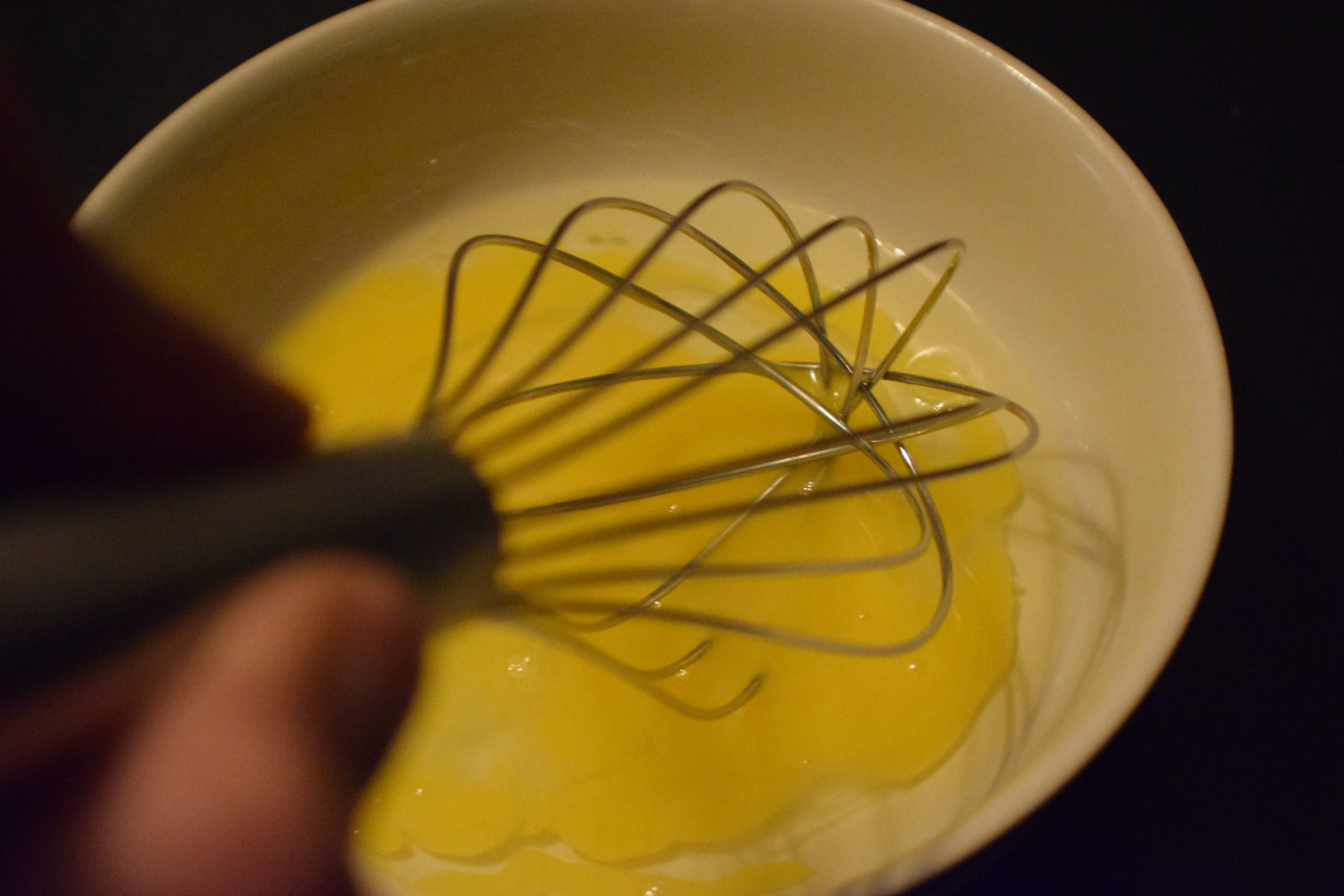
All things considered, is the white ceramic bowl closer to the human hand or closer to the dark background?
the dark background

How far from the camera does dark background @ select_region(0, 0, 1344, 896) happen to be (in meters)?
0.40

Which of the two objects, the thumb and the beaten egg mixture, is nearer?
the thumb

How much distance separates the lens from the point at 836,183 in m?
0.56

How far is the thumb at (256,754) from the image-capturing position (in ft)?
0.68

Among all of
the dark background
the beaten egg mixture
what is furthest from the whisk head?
the dark background

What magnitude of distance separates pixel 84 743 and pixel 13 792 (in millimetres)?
18

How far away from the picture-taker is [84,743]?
23cm

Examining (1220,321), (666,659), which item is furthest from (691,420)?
(1220,321)

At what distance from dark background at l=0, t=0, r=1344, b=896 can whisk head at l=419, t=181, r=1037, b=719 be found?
0.12m

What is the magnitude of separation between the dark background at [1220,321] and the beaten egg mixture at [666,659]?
81 millimetres

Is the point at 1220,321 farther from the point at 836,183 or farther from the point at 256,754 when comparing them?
the point at 256,754

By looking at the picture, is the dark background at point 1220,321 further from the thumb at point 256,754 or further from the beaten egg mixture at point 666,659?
the thumb at point 256,754

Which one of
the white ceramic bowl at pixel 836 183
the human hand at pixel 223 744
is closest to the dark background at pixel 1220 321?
the white ceramic bowl at pixel 836 183

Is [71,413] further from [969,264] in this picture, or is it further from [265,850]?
[969,264]
